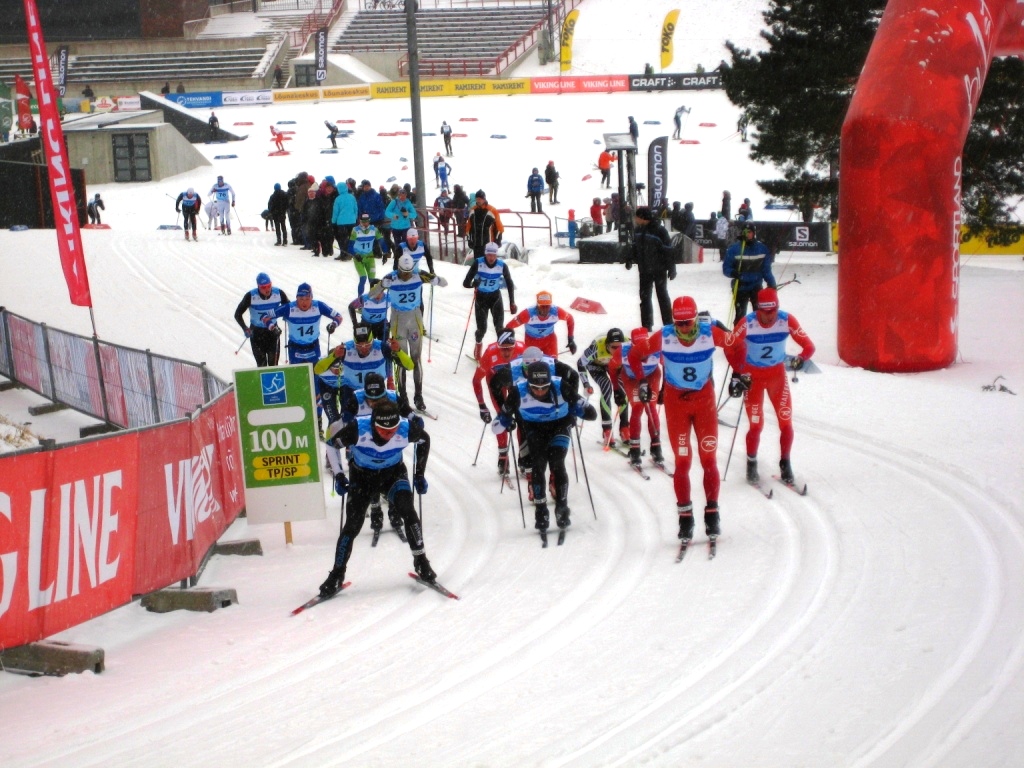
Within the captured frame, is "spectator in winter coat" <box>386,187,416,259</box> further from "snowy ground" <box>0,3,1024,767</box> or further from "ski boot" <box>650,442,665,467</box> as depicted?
"ski boot" <box>650,442,665,467</box>

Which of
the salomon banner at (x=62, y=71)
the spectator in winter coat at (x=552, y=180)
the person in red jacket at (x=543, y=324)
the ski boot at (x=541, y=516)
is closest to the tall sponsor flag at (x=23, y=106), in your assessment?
the salomon banner at (x=62, y=71)

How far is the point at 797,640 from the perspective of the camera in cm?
766

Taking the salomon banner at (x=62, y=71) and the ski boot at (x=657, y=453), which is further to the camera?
the salomon banner at (x=62, y=71)

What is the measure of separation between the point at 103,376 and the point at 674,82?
44346 mm

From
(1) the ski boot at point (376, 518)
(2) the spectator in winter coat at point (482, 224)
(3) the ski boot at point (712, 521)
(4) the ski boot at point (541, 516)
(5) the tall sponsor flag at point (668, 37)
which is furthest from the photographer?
(5) the tall sponsor flag at point (668, 37)

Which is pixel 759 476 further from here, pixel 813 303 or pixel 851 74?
pixel 851 74

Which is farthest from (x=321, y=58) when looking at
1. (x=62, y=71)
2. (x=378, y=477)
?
(x=378, y=477)

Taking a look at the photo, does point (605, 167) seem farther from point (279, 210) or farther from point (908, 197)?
point (908, 197)

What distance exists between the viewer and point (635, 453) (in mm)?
12406

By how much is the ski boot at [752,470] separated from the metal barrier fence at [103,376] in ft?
16.9

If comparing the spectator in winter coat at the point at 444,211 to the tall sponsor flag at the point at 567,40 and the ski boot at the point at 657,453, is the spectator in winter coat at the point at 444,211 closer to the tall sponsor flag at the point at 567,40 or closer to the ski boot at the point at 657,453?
the ski boot at the point at 657,453

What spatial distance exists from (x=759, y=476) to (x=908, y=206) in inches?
228

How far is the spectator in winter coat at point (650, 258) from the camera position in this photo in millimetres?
16625

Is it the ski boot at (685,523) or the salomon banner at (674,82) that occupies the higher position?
the salomon banner at (674,82)
